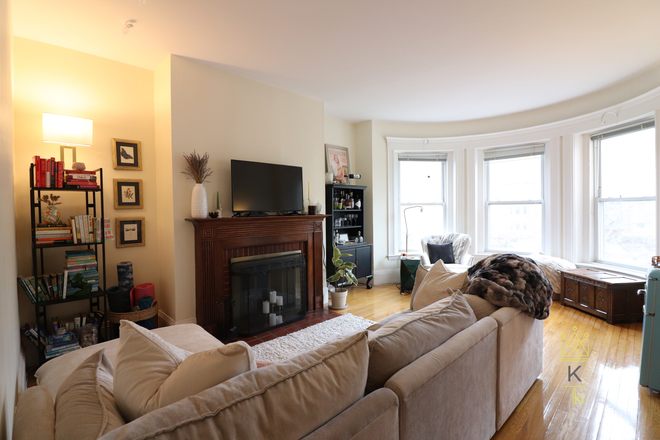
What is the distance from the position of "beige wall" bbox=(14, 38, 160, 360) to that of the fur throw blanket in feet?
10.4

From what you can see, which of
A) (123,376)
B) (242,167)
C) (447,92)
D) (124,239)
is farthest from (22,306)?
(447,92)

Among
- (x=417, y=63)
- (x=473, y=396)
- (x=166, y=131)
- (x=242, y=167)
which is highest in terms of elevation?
(x=417, y=63)

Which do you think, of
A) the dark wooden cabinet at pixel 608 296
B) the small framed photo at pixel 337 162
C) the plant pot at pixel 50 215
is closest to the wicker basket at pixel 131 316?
the plant pot at pixel 50 215

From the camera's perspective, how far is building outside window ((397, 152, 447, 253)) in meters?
5.84

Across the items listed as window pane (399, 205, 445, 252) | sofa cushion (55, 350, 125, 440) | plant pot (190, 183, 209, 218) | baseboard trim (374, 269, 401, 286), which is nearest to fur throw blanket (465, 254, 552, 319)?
sofa cushion (55, 350, 125, 440)

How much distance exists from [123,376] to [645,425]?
8.98 feet

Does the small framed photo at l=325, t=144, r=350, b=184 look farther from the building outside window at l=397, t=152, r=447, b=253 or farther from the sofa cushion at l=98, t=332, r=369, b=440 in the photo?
the sofa cushion at l=98, t=332, r=369, b=440

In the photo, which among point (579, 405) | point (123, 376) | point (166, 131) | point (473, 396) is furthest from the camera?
point (166, 131)

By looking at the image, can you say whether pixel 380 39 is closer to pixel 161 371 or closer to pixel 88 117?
pixel 88 117

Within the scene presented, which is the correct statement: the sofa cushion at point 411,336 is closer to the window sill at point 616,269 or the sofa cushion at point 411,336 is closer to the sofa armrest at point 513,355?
the sofa armrest at point 513,355

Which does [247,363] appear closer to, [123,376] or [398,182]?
[123,376]

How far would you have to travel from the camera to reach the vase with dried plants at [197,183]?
3176 mm

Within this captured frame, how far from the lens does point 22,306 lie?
273 cm

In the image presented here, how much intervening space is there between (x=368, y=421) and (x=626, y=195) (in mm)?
4947
